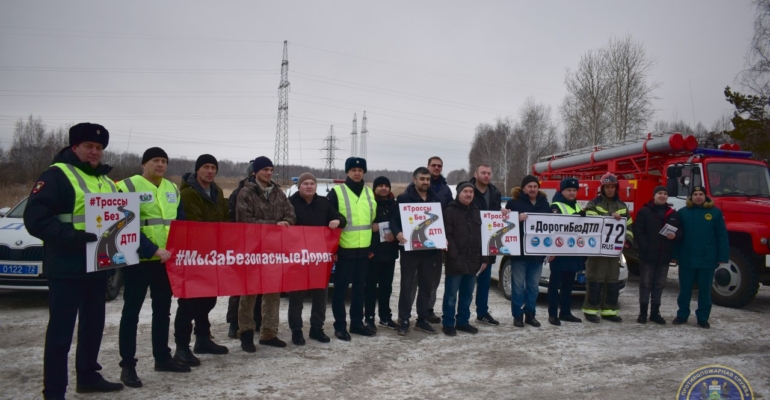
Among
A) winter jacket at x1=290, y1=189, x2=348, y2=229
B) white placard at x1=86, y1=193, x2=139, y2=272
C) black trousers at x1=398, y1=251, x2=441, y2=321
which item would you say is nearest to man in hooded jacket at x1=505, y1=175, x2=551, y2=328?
black trousers at x1=398, y1=251, x2=441, y2=321

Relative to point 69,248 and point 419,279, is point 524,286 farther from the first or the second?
point 69,248

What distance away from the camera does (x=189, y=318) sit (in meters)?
5.30

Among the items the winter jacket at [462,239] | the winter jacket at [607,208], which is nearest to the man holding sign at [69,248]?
the winter jacket at [462,239]

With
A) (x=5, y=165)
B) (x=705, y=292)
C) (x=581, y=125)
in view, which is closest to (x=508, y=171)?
(x=581, y=125)

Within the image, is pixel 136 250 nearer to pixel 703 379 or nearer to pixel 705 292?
pixel 703 379

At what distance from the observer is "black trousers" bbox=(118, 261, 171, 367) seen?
4582 mm

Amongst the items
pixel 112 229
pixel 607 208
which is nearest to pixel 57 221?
pixel 112 229

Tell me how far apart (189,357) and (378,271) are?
259cm

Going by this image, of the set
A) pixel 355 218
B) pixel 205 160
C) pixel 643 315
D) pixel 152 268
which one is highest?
Result: pixel 205 160

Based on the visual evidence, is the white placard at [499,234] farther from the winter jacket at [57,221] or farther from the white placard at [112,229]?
the winter jacket at [57,221]

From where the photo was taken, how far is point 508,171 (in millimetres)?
52781

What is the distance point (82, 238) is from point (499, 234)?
5.03 metres

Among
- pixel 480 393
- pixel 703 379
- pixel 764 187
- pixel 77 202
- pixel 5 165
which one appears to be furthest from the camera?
pixel 5 165

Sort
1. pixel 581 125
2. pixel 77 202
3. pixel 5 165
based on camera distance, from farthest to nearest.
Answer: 1. pixel 581 125
2. pixel 5 165
3. pixel 77 202
